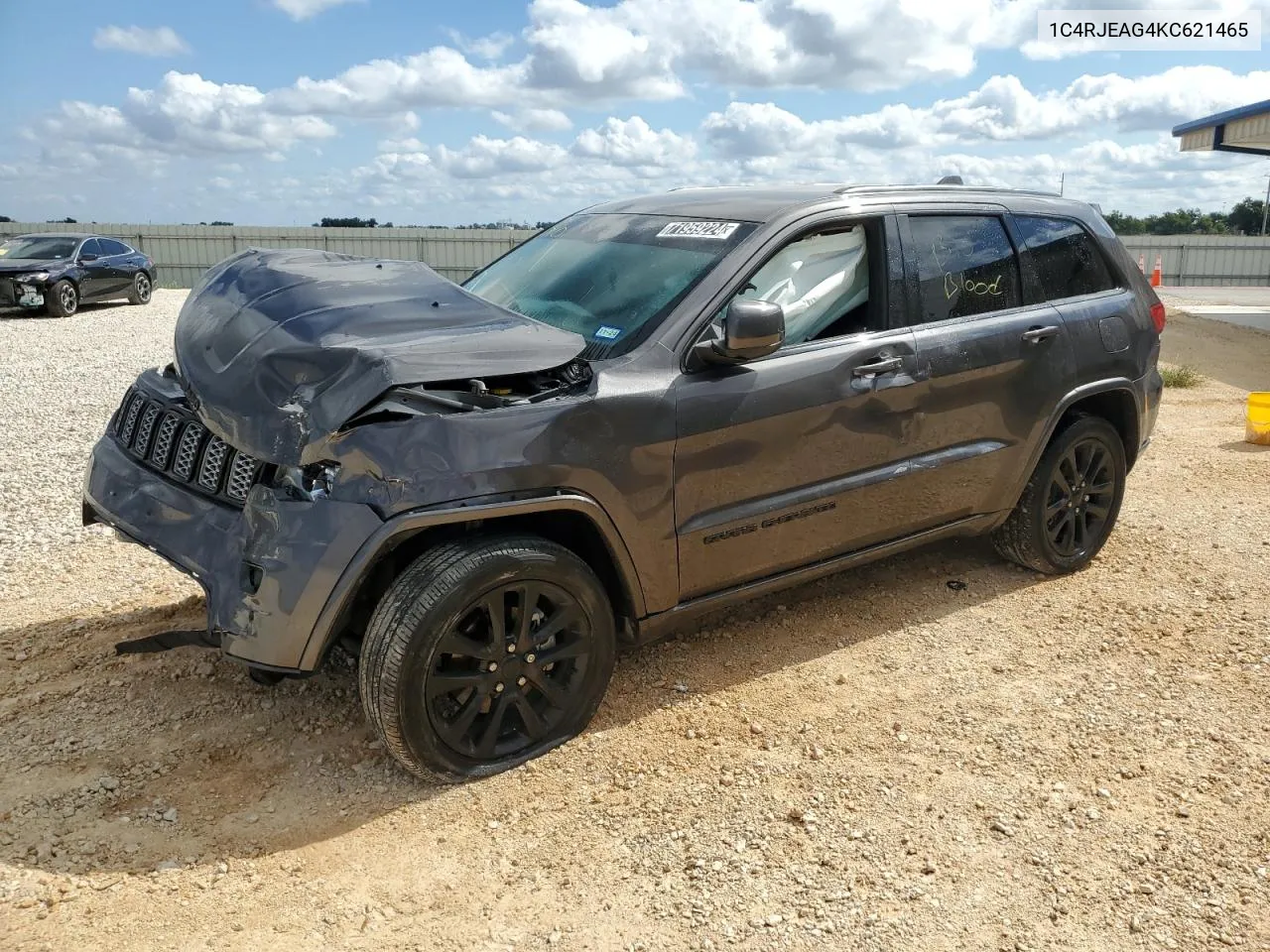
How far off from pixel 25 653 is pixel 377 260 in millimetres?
2169

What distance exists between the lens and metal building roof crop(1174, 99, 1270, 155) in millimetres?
18703

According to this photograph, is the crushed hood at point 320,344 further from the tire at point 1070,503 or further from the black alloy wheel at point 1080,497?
the black alloy wheel at point 1080,497

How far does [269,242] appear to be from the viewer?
29359 mm

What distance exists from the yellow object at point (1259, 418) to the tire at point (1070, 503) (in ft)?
11.8

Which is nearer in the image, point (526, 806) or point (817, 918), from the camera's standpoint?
point (817, 918)

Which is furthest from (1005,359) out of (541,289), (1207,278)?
(1207,278)

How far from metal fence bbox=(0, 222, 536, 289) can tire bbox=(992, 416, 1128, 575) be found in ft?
82.2

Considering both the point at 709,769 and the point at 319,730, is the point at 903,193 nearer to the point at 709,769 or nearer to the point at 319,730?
the point at 709,769

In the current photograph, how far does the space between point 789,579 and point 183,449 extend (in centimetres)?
228

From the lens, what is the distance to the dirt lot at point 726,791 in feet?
8.98

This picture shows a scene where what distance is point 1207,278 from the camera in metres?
31.4

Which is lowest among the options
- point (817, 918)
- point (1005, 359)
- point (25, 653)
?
point (817, 918)

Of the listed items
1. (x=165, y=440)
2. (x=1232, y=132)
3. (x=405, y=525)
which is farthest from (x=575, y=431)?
(x=1232, y=132)

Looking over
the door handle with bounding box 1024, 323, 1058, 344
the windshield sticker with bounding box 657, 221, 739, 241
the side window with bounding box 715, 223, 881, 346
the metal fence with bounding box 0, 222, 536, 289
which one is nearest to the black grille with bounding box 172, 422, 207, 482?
the windshield sticker with bounding box 657, 221, 739, 241
